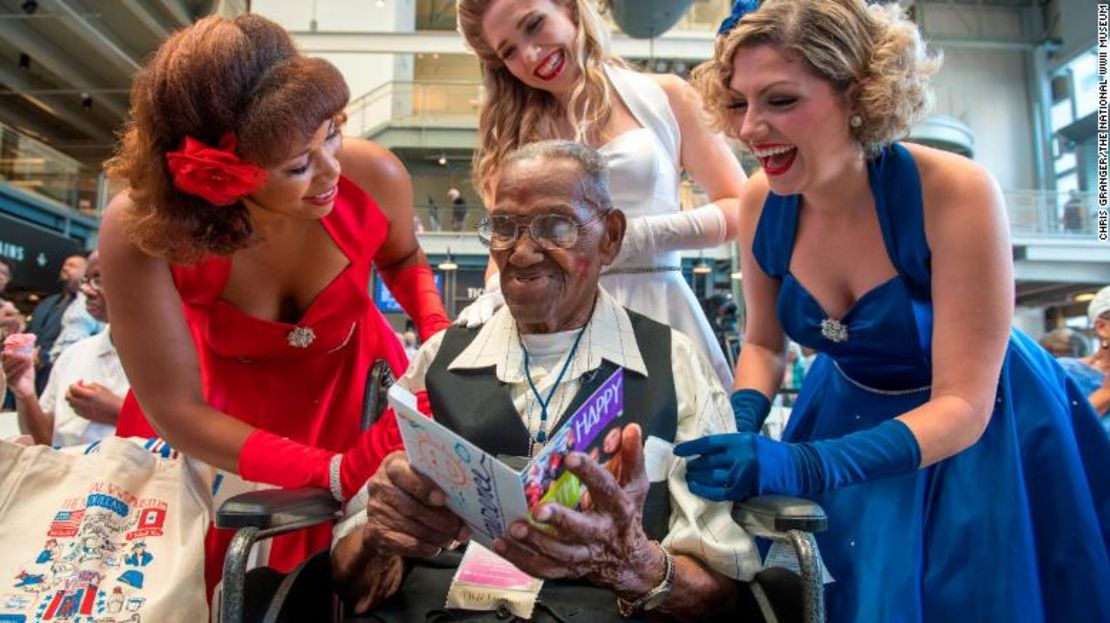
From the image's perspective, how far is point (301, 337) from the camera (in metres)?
1.82

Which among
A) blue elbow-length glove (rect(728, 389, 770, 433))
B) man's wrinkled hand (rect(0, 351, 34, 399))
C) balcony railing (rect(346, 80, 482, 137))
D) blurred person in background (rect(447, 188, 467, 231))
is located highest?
balcony railing (rect(346, 80, 482, 137))

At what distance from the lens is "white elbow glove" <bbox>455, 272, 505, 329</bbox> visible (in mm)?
1702

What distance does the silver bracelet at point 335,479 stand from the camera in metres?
1.46

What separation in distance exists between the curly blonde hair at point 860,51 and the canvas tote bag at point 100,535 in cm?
150

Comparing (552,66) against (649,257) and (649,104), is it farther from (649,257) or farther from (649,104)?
(649,257)

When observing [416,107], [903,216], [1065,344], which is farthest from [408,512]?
[416,107]

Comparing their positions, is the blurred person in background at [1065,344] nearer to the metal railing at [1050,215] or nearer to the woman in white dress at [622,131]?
the woman in white dress at [622,131]

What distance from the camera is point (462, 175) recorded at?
16422 mm

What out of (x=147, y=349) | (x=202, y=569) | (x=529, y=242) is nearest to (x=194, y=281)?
(x=147, y=349)

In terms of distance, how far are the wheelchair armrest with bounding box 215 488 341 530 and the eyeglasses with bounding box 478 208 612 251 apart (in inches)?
23.3

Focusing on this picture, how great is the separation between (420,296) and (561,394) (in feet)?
2.22

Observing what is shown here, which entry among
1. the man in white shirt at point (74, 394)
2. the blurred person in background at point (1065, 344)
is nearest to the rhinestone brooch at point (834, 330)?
the man in white shirt at point (74, 394)

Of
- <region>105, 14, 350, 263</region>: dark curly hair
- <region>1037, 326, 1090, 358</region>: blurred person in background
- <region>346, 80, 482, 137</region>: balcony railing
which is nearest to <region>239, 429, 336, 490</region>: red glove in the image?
<region>105, 14, 350, 263</region>: dark curly hair

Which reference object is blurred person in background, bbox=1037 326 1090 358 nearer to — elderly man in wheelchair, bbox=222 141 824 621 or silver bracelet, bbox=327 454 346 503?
elderly man in wheelchair, bbox=222 141 824 621
